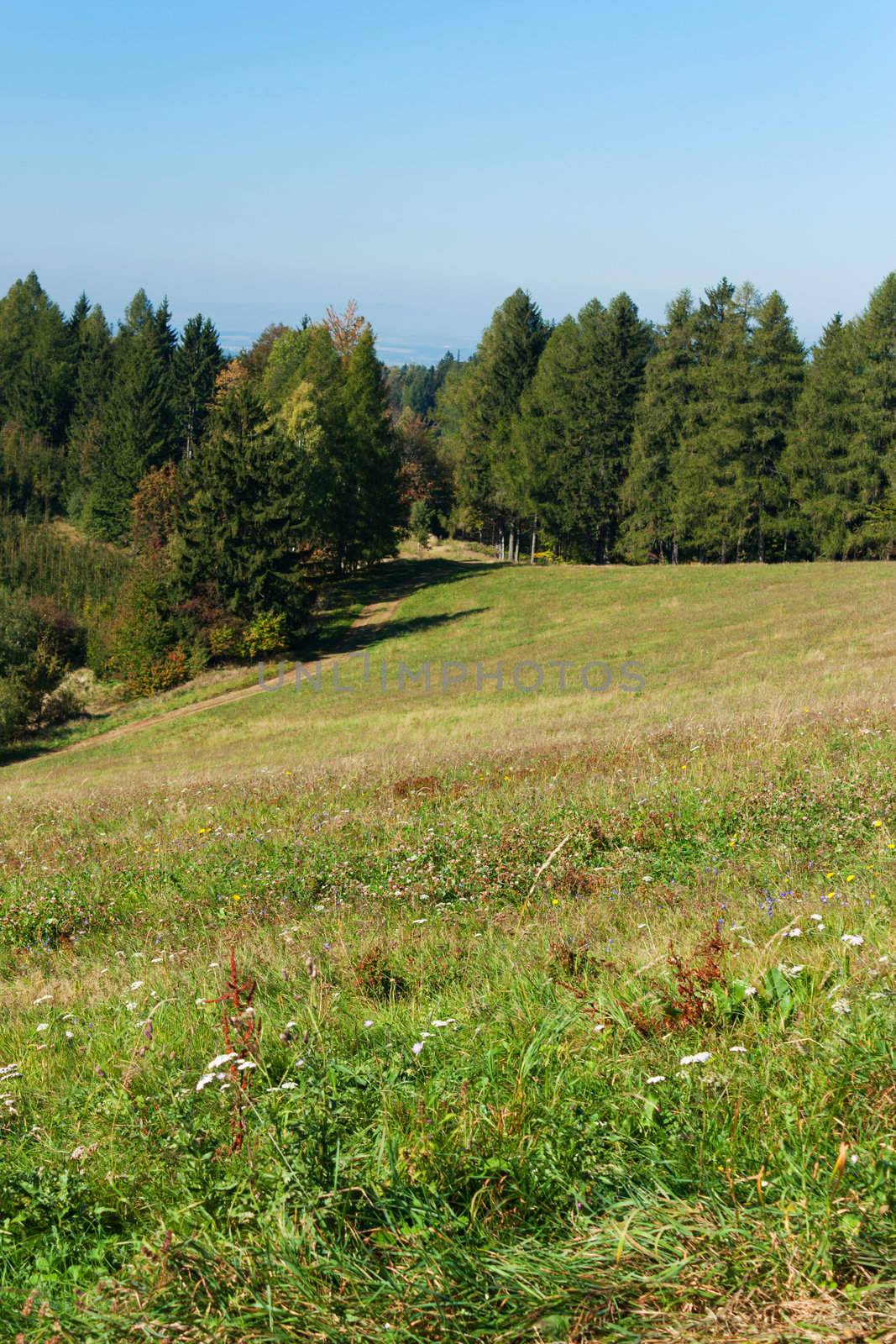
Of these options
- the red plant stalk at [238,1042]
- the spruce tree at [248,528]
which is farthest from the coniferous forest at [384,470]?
the red plant stalk at [238,1042]

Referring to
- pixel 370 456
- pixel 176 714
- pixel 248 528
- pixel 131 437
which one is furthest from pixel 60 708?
pixel 131 437

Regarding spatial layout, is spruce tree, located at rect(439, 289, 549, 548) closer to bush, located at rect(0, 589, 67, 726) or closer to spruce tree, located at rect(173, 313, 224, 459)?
spruce tree, located at rect(173, 313, 224, 459)

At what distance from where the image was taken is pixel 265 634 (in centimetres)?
4266

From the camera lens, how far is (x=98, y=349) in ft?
271

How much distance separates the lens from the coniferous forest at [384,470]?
142ft

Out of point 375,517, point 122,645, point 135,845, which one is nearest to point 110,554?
point 375,517

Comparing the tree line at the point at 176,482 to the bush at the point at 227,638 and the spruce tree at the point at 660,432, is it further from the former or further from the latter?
the spruce tree at the point at 660,432

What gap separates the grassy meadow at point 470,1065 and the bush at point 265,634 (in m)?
32.6


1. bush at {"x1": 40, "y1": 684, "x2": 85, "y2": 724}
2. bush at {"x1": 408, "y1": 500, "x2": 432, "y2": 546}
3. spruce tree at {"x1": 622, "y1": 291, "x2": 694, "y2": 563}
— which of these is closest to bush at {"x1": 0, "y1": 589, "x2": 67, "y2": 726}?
bush at {"x1": 40, "y1": 684, "x2": 85, "y2": 724}

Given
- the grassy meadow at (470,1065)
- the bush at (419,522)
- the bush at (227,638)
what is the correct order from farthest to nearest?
the bush at (419,522)
the bush at (227,638)
the grassy meadow at (470,1065)

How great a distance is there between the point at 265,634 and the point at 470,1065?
40212mm

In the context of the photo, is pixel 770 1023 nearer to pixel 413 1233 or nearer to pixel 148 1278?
pixel 413 1233

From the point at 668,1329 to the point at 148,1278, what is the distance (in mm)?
1314

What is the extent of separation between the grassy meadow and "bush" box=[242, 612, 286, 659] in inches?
1285
